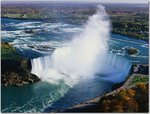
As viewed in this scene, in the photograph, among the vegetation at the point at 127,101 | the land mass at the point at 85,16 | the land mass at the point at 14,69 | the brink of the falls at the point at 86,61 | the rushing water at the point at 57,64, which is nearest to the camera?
the vegetation at the point at 127,101

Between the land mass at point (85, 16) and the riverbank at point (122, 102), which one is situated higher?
the land mass at point (85, 16)

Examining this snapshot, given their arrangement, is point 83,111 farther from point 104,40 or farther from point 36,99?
point 104,40

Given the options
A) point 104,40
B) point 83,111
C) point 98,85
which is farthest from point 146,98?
point 104,40

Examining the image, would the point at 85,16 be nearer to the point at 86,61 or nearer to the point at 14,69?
the point at 86,61

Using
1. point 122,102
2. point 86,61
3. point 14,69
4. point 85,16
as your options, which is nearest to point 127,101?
point 122,102

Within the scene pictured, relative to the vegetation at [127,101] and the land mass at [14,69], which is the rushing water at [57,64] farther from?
the vegetation at [127,101]

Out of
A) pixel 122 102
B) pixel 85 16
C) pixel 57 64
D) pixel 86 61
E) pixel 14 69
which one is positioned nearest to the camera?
pixel 122 102

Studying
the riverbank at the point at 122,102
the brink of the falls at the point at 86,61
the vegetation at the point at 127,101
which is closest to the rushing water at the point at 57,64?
the brink of the falls at the point at 86,61

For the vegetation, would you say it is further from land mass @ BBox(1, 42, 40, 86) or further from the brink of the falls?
land mass @ BBox(1, 42, 40, 86)
